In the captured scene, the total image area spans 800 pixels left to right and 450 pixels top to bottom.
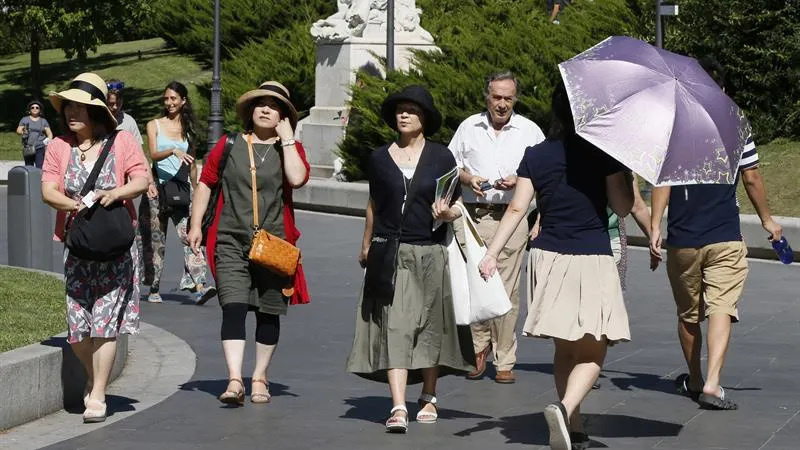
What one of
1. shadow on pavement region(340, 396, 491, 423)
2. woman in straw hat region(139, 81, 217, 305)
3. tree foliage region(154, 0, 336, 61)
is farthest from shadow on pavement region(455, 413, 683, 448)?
tree foliage region(154, 0, 336, 61)

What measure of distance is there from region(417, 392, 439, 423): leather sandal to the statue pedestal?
17944mm

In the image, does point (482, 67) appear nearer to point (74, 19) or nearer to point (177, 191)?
point (177, 191)

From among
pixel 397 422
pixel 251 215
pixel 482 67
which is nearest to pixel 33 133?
pixel 482 67

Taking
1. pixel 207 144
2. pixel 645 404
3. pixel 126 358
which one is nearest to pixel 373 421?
pixel 645 404

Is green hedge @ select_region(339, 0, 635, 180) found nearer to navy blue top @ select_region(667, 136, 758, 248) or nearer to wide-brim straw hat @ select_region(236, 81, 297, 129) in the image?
navy blue top @ select_region(667, 136, 758, 248)

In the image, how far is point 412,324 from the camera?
26.2 feet

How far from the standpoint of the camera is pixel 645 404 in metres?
8.60

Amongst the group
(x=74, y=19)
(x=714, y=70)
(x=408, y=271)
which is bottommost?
(x=408, y=271)

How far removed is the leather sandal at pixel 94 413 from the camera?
313 inches

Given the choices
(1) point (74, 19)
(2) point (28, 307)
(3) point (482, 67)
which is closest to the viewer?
(2) point (28, 307)

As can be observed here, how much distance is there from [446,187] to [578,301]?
42.4 inches

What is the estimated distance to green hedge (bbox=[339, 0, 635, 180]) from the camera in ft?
78.0

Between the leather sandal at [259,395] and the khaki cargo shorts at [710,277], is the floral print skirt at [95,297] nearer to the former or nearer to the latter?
the leather sandal at [259,395]

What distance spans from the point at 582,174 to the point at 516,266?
2.21 meters
